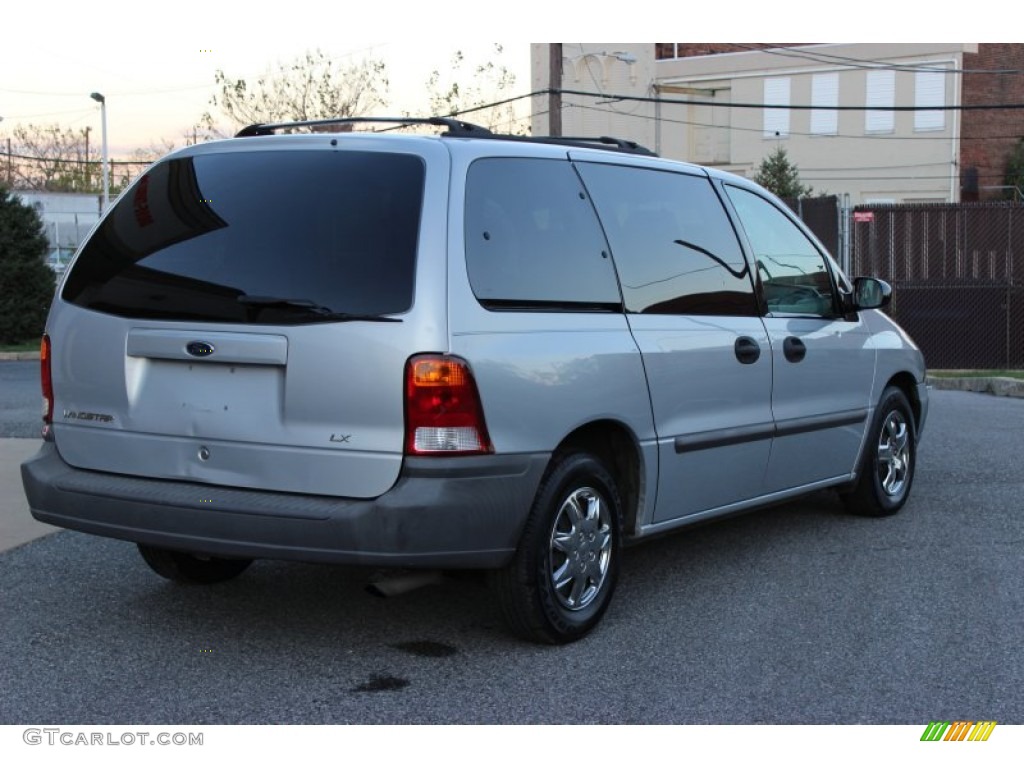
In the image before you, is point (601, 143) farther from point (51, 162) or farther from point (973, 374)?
point (51, 162)

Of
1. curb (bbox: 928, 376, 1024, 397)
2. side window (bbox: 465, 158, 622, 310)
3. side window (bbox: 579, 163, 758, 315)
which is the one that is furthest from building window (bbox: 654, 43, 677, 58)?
side window (bbox: 465, 158, 622, 310)

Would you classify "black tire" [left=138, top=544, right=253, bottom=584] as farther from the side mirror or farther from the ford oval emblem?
the side mirror

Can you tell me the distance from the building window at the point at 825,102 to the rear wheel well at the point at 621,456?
37.3 metres

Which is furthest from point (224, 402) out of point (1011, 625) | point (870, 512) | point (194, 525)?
point (870, 512)

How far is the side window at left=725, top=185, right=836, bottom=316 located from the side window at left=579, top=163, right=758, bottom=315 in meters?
0.21

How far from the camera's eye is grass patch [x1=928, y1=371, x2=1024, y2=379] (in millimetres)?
16188

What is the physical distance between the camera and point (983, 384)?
1570 centimetres

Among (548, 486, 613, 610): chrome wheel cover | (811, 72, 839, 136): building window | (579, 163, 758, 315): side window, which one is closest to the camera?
(548, 486, 613, 610): chrome wheel cover

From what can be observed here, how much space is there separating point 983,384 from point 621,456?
11821 mm

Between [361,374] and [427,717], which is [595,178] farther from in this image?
[427,717]

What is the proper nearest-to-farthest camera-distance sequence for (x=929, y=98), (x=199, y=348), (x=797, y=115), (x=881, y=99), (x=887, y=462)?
(x=199, y=348)
(x=887, y=462)
(x=929, y=98)
(x=881, y=99)
(x=797, y=115)

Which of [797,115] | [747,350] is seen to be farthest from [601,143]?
[797,115]

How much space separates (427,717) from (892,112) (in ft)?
127
